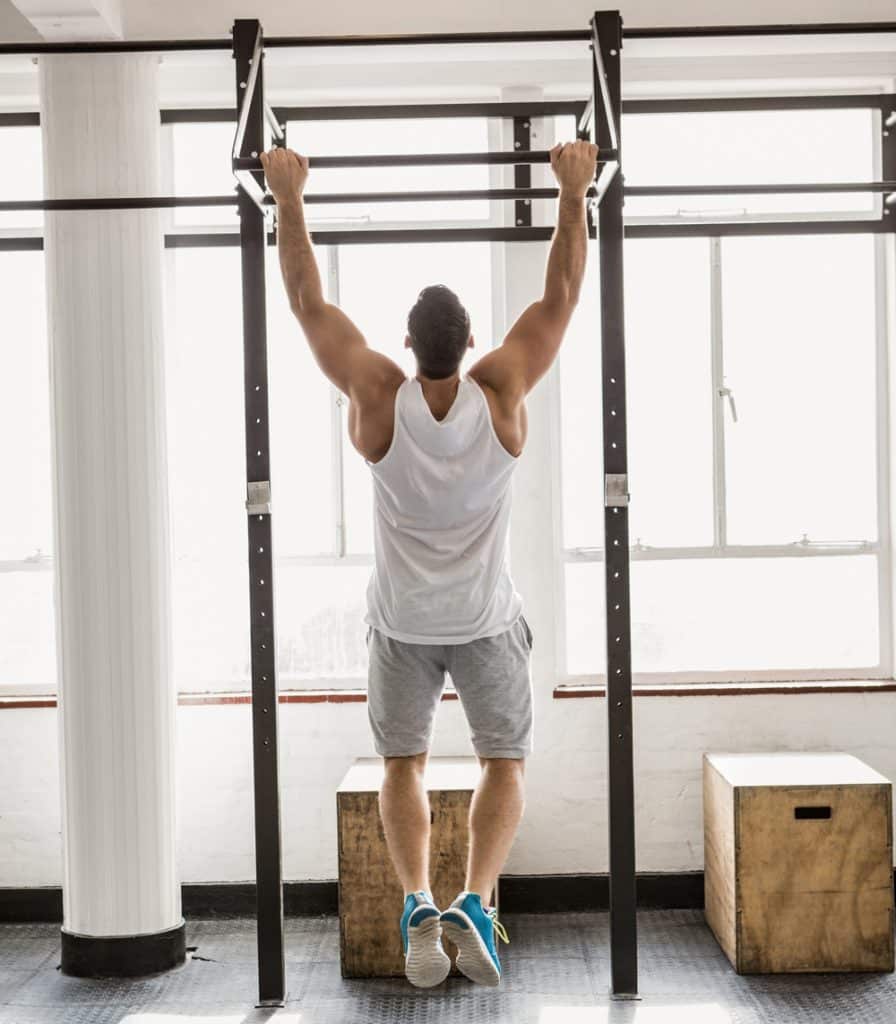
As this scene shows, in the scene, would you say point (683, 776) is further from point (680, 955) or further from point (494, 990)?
point (494, 990)

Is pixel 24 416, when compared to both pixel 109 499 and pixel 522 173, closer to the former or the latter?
pixel 109 499

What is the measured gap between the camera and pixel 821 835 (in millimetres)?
3879

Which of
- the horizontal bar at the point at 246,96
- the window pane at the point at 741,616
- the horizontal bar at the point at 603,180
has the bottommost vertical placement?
the window pane at the point at 741,616

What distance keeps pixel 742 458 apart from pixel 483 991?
90.4 inches

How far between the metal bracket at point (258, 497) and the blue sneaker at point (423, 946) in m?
1.21

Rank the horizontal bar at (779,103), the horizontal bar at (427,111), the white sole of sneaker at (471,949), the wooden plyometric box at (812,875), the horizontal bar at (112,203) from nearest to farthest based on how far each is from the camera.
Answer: the white sole of sneaker at (471,949) → the horizontal bar at (112,203) → the horizontal bar at (427,111) → the wooden plyometric box at (812,875) → the horizontal bar at (779,103)

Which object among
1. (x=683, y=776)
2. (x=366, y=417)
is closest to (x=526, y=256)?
(x=366, y=417)

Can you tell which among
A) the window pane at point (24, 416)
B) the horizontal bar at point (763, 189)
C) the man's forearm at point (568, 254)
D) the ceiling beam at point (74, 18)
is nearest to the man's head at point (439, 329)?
the man's forearm at point (568, 254)

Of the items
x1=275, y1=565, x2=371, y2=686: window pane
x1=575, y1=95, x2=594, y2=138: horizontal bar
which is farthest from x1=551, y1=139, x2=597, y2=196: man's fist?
→ x1=275, y1=565, x2=371, y2=686: window pane

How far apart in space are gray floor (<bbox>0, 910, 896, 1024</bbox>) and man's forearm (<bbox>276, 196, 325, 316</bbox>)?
2329 mm

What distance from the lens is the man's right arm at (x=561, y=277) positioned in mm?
2906

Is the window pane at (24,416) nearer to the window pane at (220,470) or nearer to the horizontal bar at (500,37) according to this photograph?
the window pane at (220,470)

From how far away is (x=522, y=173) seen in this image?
4.15 meters

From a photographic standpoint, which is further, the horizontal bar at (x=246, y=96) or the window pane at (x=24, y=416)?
the window pane at (x=24, y=416)
